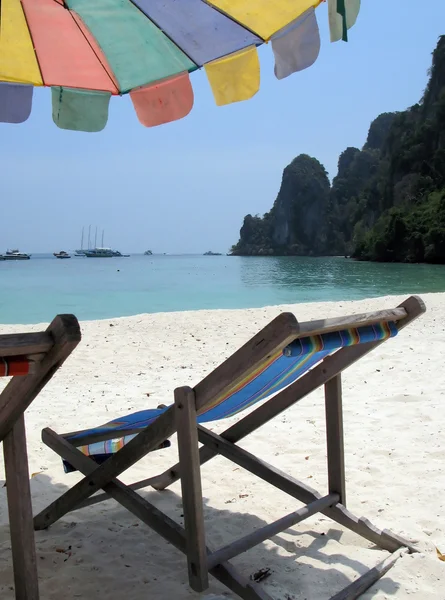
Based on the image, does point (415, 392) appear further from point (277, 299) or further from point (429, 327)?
point (277, 299)

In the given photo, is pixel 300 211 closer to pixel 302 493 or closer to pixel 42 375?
pixel 302 493

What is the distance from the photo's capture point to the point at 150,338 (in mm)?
7129

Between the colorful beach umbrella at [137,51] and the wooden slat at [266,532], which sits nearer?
the wooden slat at [266,532]

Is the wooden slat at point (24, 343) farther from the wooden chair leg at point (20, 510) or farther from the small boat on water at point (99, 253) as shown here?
the small boat on water at point (99, 253)

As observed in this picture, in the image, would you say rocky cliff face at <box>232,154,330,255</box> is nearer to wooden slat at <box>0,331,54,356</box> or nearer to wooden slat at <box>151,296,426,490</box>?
wooden slat at <box>151,296,426,490</box>

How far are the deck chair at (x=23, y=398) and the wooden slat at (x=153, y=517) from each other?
400mm

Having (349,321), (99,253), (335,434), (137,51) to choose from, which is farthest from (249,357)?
(99,253)

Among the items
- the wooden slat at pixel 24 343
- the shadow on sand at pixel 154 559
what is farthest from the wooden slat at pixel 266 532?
the wooden slat at pixel 24 343

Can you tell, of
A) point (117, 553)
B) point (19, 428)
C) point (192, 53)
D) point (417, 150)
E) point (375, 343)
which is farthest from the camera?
point (417, 150)

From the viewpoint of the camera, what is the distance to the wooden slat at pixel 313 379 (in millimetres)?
1939

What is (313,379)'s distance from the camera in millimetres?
2031

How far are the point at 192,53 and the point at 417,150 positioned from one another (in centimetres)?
6222

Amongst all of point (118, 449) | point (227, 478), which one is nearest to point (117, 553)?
point (118, 449)

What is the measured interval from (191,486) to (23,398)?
0.53m
